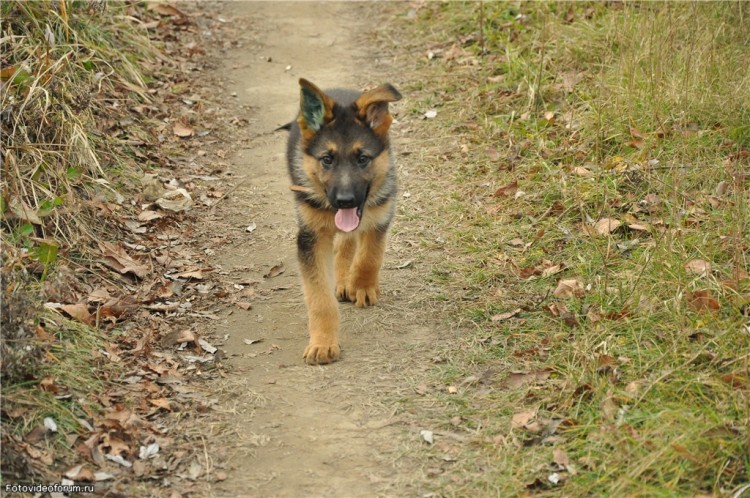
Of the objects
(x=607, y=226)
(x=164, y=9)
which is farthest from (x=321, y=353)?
(x=164, y=9)

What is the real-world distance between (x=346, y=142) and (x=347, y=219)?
0.55 metres

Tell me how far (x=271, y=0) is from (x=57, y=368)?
9.07 metres

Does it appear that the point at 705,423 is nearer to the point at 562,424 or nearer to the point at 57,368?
the point at 562,424

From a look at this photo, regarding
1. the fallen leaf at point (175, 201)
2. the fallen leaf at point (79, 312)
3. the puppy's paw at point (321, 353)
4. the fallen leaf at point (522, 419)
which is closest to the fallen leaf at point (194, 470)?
the puppy's paw at point (321, 353)

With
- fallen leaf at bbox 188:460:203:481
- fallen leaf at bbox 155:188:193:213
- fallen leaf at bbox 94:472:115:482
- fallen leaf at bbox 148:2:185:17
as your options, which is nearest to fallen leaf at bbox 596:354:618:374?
fallen leaf at bbox 188:460:203:481

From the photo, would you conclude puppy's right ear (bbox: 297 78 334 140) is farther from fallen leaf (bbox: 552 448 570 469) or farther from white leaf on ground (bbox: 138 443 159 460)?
fallen leaf (bbox: 552 448 570 469)

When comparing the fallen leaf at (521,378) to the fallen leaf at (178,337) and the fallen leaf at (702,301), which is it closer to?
the fallen leaf at (702,301)

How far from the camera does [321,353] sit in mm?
5977

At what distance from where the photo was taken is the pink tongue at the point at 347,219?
6.09 m

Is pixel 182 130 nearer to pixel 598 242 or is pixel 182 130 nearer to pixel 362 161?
pixel 362 161

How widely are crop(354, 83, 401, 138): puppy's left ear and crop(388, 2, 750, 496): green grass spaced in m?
1.40

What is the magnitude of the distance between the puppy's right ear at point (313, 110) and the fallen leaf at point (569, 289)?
6.60 ft

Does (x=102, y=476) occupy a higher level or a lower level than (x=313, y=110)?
lower

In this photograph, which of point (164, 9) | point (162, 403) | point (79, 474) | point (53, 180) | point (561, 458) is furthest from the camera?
point (164, 9)
